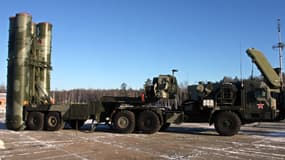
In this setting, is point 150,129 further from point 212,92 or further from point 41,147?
point 41,147

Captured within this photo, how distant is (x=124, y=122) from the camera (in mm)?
16516

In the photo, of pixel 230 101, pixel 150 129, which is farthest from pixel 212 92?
pixel 150 129

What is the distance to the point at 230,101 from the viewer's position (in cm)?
1555

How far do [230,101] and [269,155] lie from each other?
5.75 meters

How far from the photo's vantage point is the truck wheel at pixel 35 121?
57.8 feet

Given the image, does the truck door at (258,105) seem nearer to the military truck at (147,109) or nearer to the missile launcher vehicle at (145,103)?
the missile launcher vehicle at (145,103)

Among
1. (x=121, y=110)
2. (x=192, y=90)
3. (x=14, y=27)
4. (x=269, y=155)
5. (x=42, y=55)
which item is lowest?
(x=269, y=155)

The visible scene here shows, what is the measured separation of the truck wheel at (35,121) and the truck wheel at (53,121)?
0.31 meters

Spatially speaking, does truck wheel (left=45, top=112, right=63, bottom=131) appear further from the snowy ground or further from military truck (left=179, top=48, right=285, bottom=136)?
military truck (left=179, top=48, right=285, bottom=136)

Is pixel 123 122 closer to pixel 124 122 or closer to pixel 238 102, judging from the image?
pixel 124 122

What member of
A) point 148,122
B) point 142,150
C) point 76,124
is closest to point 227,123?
point 148,122

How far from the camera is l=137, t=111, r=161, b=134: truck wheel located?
52.2 feet

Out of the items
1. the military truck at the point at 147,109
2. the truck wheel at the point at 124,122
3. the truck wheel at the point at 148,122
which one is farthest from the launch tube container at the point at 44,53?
the truck wheel at the point at 148,122

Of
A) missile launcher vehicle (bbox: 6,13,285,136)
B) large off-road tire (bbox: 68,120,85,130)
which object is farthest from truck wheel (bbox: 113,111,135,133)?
large off-road tire (bbox: 68,120,85,130)
